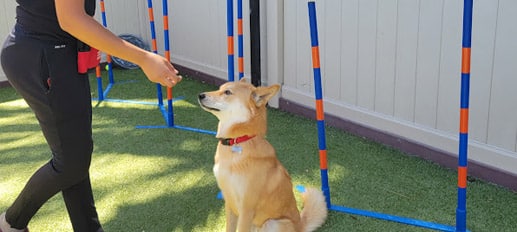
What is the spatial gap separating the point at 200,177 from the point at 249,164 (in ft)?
4.09

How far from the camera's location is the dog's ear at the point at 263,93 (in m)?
2.41

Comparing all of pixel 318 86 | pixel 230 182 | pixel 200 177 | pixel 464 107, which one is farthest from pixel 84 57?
pixel 464 107

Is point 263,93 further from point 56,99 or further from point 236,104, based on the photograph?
point 56,99

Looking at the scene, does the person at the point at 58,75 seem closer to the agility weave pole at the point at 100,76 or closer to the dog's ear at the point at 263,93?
the dog's ear at the point at 263,93

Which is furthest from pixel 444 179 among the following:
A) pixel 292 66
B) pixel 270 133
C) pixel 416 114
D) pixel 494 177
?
pixel 292 66

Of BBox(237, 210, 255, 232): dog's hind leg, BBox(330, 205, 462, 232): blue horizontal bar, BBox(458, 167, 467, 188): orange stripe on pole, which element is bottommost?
BBox(330, 205, 462, 232): blue horizontal bar

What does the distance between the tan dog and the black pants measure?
22.7 inches

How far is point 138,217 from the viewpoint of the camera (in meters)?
3.09

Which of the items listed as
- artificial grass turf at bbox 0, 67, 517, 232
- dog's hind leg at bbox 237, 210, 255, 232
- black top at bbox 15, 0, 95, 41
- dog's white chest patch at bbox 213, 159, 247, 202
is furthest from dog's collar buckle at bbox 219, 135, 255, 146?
black top at bbox 15, 0, 95, 41

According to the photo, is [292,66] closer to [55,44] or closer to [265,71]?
[265,71]

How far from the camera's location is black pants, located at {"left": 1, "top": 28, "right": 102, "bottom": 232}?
6.72 feet

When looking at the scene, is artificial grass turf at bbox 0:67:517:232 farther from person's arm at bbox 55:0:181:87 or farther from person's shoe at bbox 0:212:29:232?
person's arm at bbox 55:0:181:87

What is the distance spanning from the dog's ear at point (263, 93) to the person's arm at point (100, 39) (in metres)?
0.56

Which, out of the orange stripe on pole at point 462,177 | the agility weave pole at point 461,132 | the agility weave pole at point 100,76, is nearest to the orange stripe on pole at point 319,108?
the agility weave pole at point 461,132
